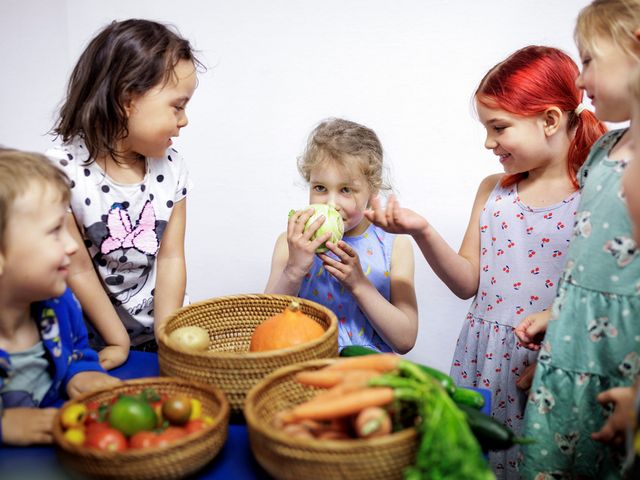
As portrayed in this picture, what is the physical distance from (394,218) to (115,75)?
31.4 inches

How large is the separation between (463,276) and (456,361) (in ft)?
0.95

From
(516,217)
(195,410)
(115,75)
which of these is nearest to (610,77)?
(516,217)

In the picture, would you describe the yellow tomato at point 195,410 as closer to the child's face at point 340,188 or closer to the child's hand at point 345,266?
the child's hand at point 345,266

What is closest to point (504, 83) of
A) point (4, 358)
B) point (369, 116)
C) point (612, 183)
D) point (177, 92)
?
point (612, 183)

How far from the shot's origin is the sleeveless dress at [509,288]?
5.55 feet

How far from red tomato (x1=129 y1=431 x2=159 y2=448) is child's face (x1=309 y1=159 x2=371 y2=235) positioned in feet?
3.18

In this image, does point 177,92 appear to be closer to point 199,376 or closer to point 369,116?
point 199,376

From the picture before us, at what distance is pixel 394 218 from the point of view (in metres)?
1.57

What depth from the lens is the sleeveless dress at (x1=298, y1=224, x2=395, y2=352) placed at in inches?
73.0

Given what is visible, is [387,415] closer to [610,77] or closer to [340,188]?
[610,77]

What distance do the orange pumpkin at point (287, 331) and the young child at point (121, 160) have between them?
1.41 ft

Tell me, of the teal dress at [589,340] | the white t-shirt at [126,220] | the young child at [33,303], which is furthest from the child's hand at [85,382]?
the teal dress at [589,340]

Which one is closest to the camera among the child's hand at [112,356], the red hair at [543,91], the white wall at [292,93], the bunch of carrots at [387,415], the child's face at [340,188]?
the bunch of carrots at [387,415]

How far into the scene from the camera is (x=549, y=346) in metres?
1.34
